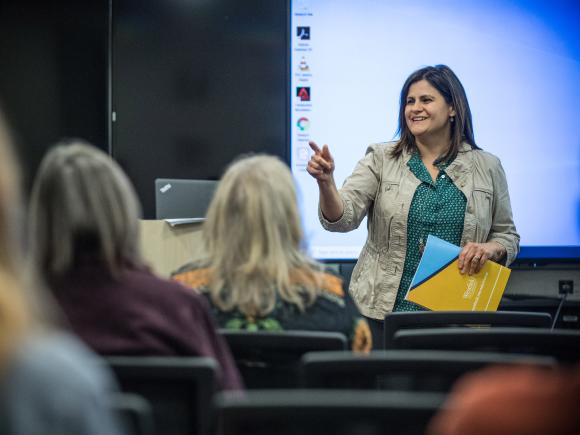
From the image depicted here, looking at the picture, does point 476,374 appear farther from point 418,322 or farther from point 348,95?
point 348,95

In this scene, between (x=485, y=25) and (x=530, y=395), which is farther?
(x=485, y=25)

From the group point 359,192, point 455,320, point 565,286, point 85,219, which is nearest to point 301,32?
point 359,192

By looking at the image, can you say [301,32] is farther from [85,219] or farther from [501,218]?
[85,219]

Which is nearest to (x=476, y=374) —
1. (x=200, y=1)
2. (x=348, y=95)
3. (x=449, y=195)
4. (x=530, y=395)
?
(x=530, y=395)

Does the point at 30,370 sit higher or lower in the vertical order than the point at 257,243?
higher

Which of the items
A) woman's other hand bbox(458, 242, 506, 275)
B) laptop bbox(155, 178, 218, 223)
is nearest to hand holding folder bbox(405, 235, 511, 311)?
woman's other hand bbox(458, 242, 506, 275)

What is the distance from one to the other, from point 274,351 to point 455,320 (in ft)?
2.36

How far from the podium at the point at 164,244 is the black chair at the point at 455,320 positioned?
98 cm

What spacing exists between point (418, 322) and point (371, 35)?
279cm

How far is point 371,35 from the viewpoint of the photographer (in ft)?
16.6

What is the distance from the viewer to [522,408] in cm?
92

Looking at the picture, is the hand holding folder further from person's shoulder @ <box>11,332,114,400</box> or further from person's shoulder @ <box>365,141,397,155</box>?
person's shoulder @ <box>11,332,114,400</box>

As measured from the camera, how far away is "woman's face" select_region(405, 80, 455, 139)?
398 cm

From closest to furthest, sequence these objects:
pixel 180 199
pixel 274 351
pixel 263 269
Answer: pixel 274 351 → pixel 263 269 → pixel 180 199
